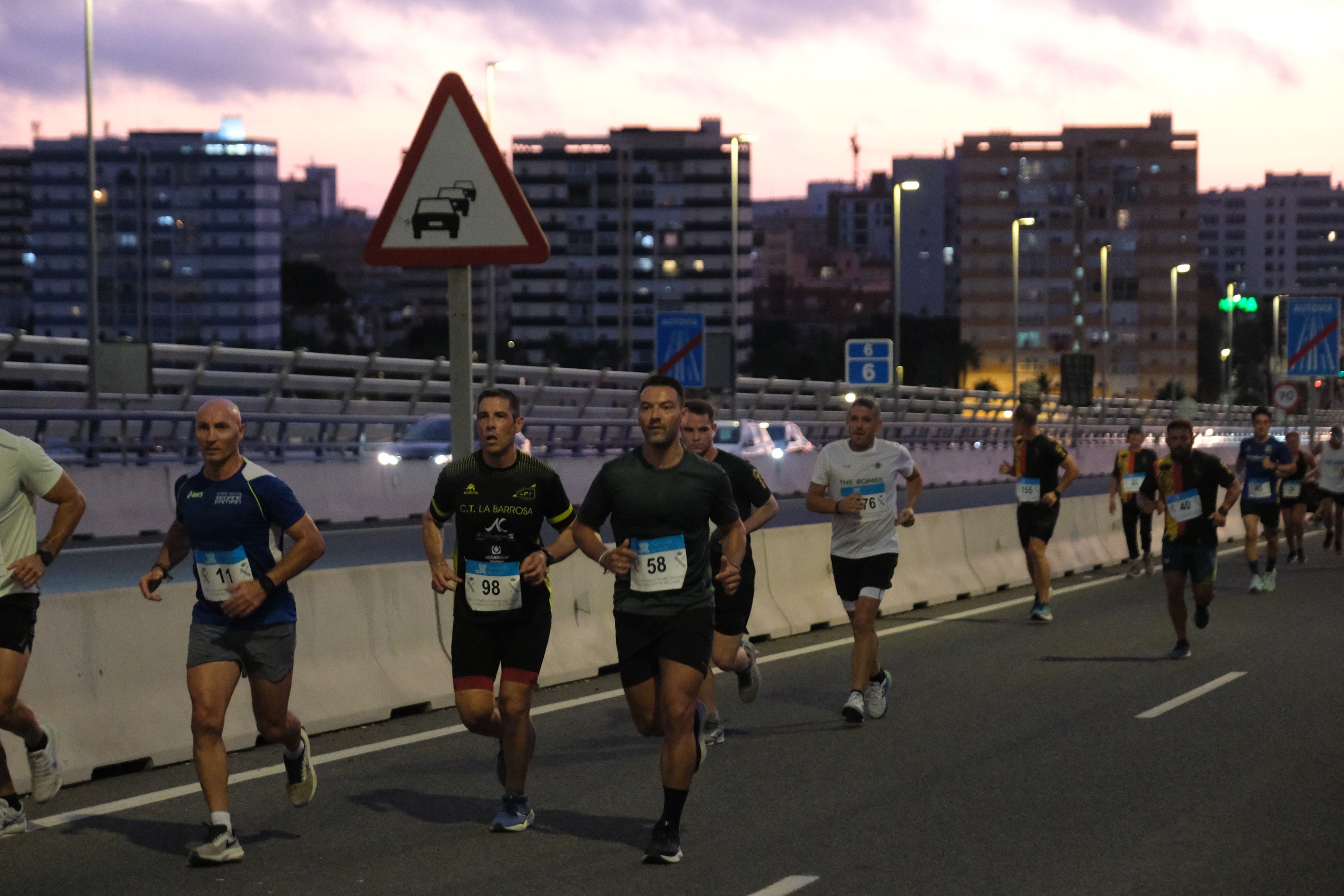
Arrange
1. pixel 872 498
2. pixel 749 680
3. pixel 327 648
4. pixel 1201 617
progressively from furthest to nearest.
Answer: pixel 1201 617 < pixel 872 498 < pixel 749 680 < pixel 327 648

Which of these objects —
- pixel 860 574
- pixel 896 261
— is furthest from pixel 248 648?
pixel 896 261

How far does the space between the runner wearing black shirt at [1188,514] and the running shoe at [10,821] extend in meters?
9.02

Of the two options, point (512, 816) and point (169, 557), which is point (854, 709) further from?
point (169, 557)

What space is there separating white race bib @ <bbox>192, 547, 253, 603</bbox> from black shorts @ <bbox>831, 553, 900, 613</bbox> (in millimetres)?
4635

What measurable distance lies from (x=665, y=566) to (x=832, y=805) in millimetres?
1586

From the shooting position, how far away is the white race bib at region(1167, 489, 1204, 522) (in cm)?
1409

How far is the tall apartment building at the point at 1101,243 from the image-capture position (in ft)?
647

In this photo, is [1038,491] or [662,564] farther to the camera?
[1038,491]

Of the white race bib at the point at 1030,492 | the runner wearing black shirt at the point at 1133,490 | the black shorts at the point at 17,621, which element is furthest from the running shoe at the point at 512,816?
the runner wearing black shirt at the point at 1133,490

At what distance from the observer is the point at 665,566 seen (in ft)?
24.0

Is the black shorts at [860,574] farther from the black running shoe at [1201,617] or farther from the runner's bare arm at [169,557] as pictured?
the runner's bare arm at [169,557]

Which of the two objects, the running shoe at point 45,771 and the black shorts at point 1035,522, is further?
the black shorts at point 1035,522

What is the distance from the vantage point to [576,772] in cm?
909

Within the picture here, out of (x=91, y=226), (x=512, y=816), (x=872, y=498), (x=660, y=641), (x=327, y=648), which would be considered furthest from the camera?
(x=91, y=226)
